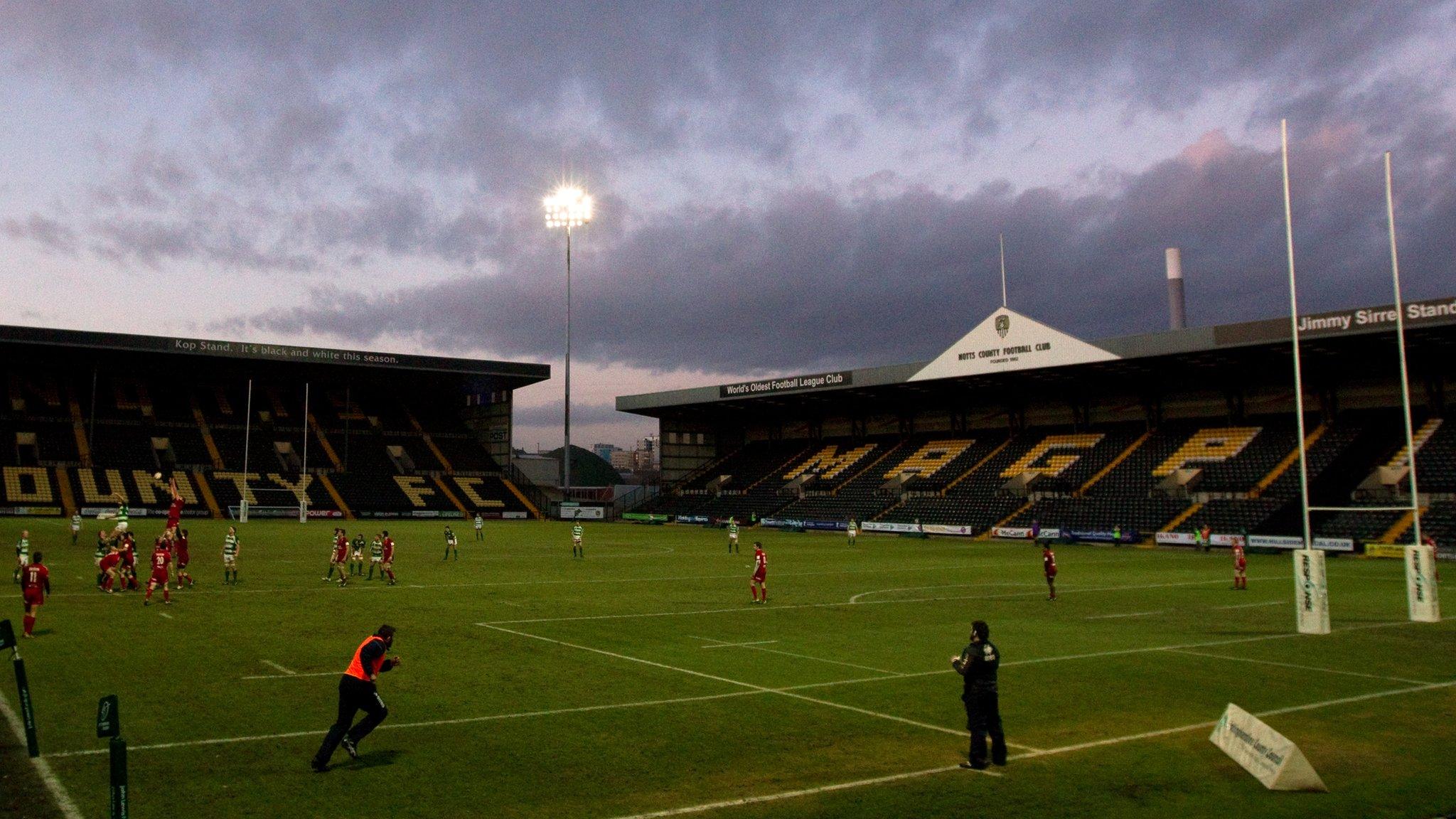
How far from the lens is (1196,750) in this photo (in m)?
12.8

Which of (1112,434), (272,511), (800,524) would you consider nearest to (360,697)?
(800,524)

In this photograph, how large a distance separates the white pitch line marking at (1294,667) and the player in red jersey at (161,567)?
24457 mm

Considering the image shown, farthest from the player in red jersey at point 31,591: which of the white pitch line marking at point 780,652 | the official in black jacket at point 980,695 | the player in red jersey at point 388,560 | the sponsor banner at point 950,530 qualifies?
the sponsor banner at point 950,530

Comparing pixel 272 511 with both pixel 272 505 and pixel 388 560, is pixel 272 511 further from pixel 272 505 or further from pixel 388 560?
pixel 388 560

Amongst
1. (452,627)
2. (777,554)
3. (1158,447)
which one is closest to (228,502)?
(777,554)

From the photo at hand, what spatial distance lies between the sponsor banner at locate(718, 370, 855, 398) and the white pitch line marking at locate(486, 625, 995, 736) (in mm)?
55391

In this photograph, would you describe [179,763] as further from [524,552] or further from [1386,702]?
[524,552]

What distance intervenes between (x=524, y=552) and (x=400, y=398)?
5858 cm

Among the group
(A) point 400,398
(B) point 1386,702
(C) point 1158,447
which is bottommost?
(B) point 1386,702

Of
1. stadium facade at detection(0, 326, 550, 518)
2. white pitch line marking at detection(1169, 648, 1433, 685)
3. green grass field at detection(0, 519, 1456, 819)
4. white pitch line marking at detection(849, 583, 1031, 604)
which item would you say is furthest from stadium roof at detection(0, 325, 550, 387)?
white pitch line marking at detection(1169, 648, 1433, 685)

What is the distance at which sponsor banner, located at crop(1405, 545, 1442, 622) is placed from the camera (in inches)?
950

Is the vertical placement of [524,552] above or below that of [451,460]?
below

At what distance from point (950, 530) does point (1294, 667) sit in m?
47.6

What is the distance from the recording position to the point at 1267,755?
1130 cm
